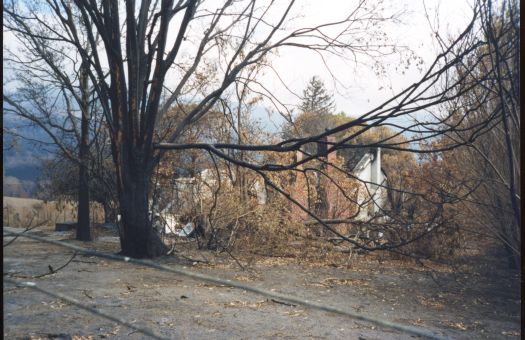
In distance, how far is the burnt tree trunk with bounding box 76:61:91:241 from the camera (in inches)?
573

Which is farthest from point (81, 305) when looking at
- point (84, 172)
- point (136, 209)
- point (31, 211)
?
point (31, 211)

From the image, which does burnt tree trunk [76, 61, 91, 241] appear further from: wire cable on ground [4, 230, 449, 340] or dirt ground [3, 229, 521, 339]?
wire cable on ground [4, 230, 449, 340]

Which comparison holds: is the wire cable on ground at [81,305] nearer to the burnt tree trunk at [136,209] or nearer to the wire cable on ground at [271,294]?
the wire cable on ground at [271,294]

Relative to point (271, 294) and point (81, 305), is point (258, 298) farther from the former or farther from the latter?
point (81, 305)

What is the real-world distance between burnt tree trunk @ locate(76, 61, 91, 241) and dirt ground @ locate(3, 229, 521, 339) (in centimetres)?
274

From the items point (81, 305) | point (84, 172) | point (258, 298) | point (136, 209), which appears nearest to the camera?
point (81, 305)

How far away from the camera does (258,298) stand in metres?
7.76

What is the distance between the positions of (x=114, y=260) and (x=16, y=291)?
3.59 m

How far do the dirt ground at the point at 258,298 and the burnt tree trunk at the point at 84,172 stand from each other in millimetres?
2735

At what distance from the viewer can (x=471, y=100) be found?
9.27 meters

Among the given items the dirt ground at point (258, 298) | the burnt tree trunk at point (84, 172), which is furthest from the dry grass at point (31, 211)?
the dirt ground at point (258, 298)

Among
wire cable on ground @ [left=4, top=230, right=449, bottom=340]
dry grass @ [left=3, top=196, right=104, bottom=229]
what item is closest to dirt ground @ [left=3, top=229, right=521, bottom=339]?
wire cable on ground @ [left=4, top=230, right=449, bottom=340]

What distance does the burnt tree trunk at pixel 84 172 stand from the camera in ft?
47.8

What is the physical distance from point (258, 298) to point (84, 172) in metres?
8.83
